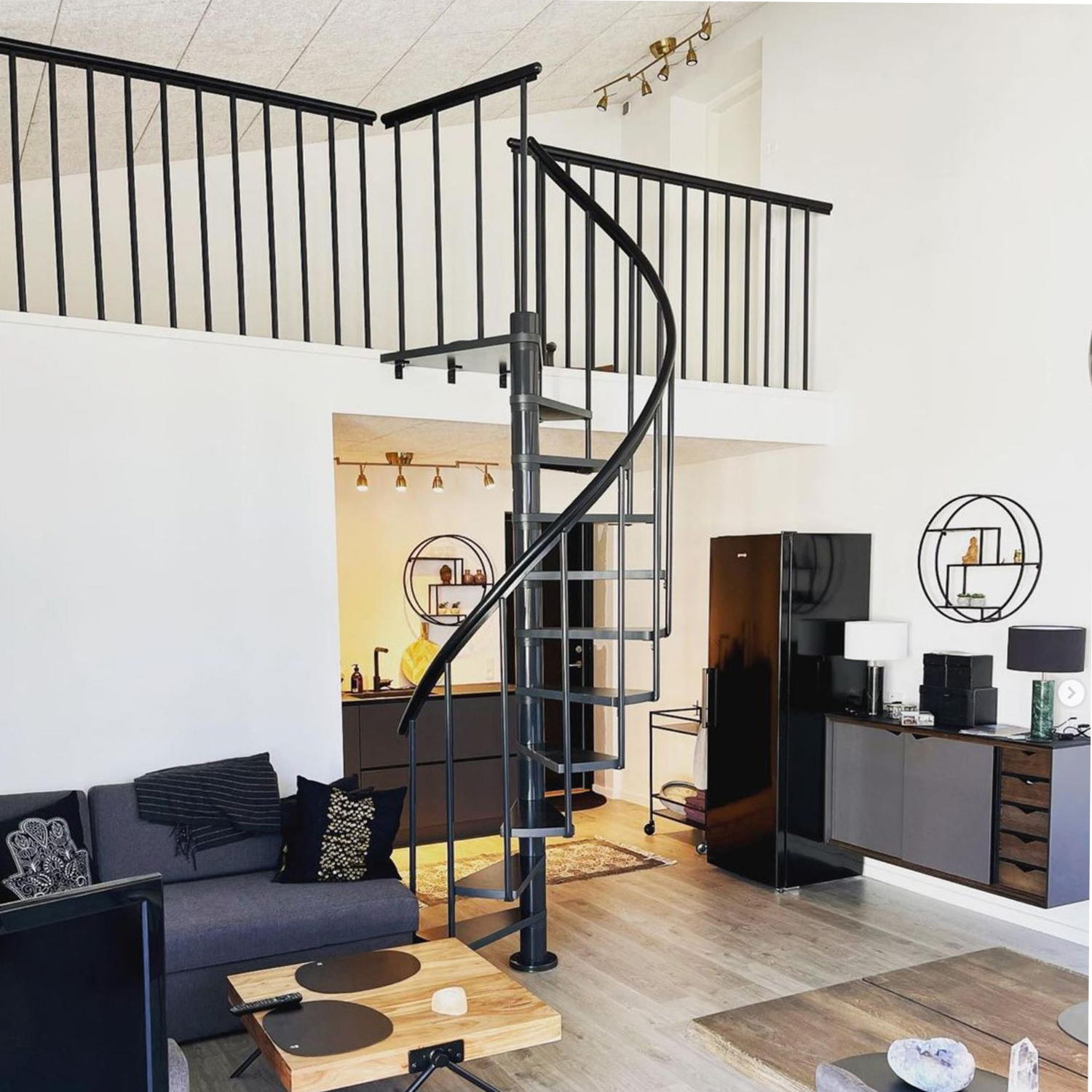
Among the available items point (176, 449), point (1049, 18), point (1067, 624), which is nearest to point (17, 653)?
point (176, 449)

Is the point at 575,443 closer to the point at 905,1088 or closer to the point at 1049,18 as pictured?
the point at 1049,18

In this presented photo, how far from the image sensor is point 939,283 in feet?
17.5

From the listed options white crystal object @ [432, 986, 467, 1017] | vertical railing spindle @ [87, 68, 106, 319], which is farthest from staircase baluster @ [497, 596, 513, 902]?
vertical railing spindle @ [87, 68, 106, 319]

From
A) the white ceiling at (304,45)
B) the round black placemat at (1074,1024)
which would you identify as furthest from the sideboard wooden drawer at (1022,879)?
the white ceiling at (304,45)

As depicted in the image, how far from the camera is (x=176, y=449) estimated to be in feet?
14.0

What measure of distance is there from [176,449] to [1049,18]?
4182mm

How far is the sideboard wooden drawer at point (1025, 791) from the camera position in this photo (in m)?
4.28

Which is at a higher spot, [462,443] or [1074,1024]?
[462,443]

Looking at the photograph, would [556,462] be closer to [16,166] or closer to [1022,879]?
[16,166]

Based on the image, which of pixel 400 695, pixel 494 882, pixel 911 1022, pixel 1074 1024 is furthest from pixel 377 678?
pixel 1074 1024

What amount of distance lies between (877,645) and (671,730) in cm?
184

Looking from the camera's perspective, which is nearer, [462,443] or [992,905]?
[992,905]

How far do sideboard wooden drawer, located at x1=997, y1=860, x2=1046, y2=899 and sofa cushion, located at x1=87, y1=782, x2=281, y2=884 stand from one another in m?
3.04

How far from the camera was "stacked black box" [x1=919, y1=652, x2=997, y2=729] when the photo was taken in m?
4.79
